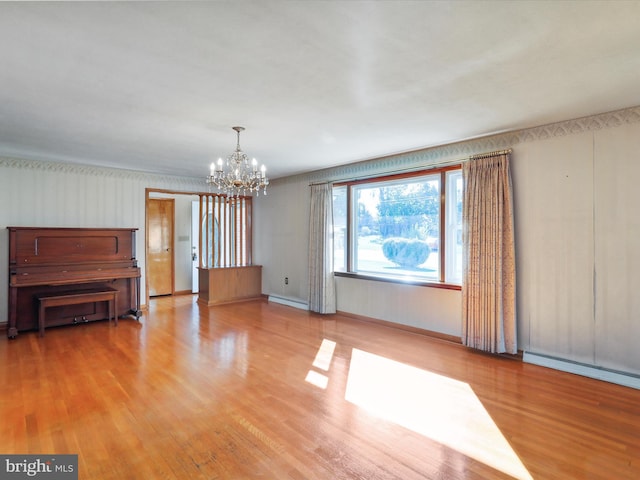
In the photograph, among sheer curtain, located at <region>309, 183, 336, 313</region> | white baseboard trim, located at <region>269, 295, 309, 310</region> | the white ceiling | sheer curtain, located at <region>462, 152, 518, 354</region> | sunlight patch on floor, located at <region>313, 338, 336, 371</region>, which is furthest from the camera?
white baseboard trim, located at <region>269, 295, 309, 310</region>

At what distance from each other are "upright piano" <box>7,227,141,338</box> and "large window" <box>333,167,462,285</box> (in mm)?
3433

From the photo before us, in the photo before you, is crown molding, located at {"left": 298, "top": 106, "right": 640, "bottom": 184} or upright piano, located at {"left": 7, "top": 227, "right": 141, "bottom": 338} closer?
crown molding, located at {"left": 298, "top": 106, "right": 640, "bottom": 184}

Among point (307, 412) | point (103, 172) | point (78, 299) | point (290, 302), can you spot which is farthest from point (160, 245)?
point (307, 412)

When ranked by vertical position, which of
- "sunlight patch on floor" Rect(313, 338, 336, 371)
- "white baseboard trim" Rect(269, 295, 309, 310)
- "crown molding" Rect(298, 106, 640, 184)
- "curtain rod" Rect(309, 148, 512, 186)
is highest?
"crown molding" Rect(298, 106, 640, 184)

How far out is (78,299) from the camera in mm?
5035

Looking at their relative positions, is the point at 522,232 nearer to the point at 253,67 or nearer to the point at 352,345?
the point at 352,345

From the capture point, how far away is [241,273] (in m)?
7.39

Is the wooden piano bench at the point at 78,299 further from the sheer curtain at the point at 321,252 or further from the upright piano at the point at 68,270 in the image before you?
the sheer curtain at the point at 321,252

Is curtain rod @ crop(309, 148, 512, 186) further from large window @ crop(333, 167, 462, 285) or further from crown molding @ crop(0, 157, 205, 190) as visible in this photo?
crown molding @ crop(0, 157, 205, 190)

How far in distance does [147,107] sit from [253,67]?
1292 millimetres

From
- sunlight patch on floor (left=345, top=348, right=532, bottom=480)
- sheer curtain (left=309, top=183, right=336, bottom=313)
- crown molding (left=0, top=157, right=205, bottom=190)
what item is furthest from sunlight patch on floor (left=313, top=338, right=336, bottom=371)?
crown molding (left=0, top=157, right=205, bottom=190)

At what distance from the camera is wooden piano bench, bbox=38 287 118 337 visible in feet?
15.8

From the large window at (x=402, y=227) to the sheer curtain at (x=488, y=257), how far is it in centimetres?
35

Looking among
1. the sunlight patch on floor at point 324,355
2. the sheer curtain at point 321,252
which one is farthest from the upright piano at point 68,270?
the sunlight patch on floor at point 324,355
